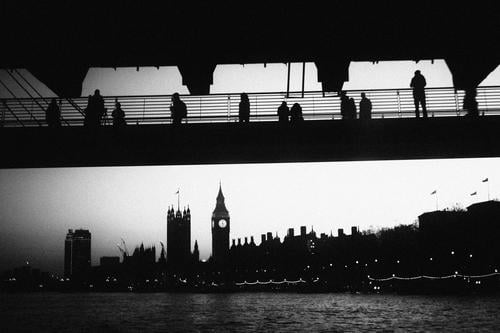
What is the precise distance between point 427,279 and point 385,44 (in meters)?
88.3

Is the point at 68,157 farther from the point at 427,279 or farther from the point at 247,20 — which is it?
the point at 427,279

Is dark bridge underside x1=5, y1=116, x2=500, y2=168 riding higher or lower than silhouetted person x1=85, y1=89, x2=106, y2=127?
lower

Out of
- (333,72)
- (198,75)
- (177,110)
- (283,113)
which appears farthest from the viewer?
(283,113)

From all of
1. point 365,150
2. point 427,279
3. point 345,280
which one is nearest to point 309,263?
point 345,280

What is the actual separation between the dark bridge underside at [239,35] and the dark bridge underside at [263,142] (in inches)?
70.7

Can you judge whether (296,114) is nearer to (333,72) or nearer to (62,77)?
(333,72)

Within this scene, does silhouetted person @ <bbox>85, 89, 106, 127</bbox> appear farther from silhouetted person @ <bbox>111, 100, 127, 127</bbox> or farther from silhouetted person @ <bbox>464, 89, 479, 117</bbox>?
silhouetted person @ <bbox>464, 89, 479, 117</bbox>

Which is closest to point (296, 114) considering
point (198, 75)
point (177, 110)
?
point (198, 75)

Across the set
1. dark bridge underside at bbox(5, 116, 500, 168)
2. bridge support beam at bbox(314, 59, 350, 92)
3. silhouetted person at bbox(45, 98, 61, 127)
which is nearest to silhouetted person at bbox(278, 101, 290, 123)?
dark bridge underside at bbox(5, 116, 500, 168)

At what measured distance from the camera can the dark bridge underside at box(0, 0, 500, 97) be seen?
596 inches

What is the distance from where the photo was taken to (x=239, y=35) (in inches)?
664

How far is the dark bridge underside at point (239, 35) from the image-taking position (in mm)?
15133

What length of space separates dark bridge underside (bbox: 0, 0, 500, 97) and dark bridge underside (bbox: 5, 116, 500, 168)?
5.89ft

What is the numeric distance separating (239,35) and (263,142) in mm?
5013
